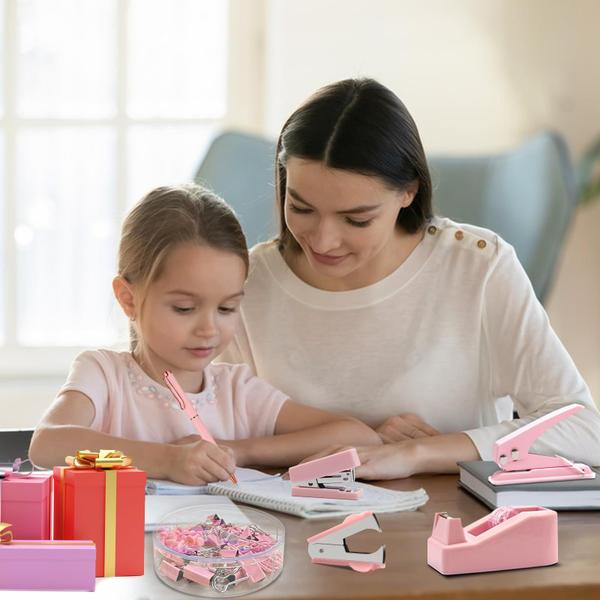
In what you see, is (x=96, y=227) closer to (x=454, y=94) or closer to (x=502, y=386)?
(x=454, y=94)

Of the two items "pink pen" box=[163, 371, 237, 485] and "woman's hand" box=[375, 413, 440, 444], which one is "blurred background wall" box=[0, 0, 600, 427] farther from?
"pink pen" box=[163, 371, 237, 485]

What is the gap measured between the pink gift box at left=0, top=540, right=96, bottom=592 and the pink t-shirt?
0.59 m

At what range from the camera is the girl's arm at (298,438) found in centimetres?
163

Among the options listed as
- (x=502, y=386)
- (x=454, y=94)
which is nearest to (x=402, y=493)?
(x=502, y=386)

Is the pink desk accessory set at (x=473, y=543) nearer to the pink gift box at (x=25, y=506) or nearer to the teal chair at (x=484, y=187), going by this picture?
the pink gift box at (x=25, y=506)

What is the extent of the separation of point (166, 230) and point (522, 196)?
144 centimetres

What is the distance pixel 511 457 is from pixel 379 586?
37cm

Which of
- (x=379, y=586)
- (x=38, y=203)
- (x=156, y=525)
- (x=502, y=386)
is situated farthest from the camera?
(x=38, y=203)

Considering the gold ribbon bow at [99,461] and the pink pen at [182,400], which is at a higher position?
the gold ribbon bow at [99,461]

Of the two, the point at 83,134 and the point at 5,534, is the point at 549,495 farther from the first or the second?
the point at 83,134

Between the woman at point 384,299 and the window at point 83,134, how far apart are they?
181 cm

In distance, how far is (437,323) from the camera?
1.93 metres

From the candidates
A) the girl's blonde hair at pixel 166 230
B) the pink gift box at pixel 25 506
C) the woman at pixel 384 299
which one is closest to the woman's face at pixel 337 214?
the woman at pixel 384 299

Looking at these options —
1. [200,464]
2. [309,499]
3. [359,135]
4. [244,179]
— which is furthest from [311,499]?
[244,179]
